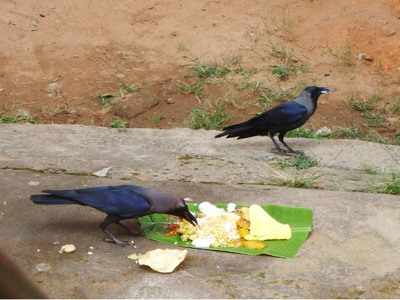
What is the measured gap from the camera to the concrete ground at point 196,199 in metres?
2.89

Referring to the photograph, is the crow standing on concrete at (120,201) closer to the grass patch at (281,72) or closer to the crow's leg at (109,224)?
the crow's leg at (109,224)

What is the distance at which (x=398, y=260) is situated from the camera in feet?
10.4

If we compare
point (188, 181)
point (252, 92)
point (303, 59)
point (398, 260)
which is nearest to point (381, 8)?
point (303, 59)

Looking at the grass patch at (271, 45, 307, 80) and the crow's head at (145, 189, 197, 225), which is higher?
the crow's head at (145, 189, 197, 225)

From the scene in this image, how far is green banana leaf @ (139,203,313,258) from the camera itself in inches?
128

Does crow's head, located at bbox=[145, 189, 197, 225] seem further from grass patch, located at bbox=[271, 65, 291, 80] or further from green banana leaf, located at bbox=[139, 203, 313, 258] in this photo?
grass patch, located at bbox=[271, 65, 291, 80]

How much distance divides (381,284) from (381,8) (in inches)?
285

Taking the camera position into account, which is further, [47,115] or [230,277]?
[47,115]

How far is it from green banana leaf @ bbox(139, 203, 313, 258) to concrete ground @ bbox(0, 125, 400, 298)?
0.17ft

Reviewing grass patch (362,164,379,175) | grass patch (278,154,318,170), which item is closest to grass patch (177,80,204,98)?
grass patch (278,154,318,170)

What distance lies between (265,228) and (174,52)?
5.66 meters

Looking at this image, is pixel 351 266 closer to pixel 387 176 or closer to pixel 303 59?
pixel 387 176

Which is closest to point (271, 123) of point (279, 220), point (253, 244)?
point (279, 220)

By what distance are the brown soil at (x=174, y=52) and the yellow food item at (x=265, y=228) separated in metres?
3.71
